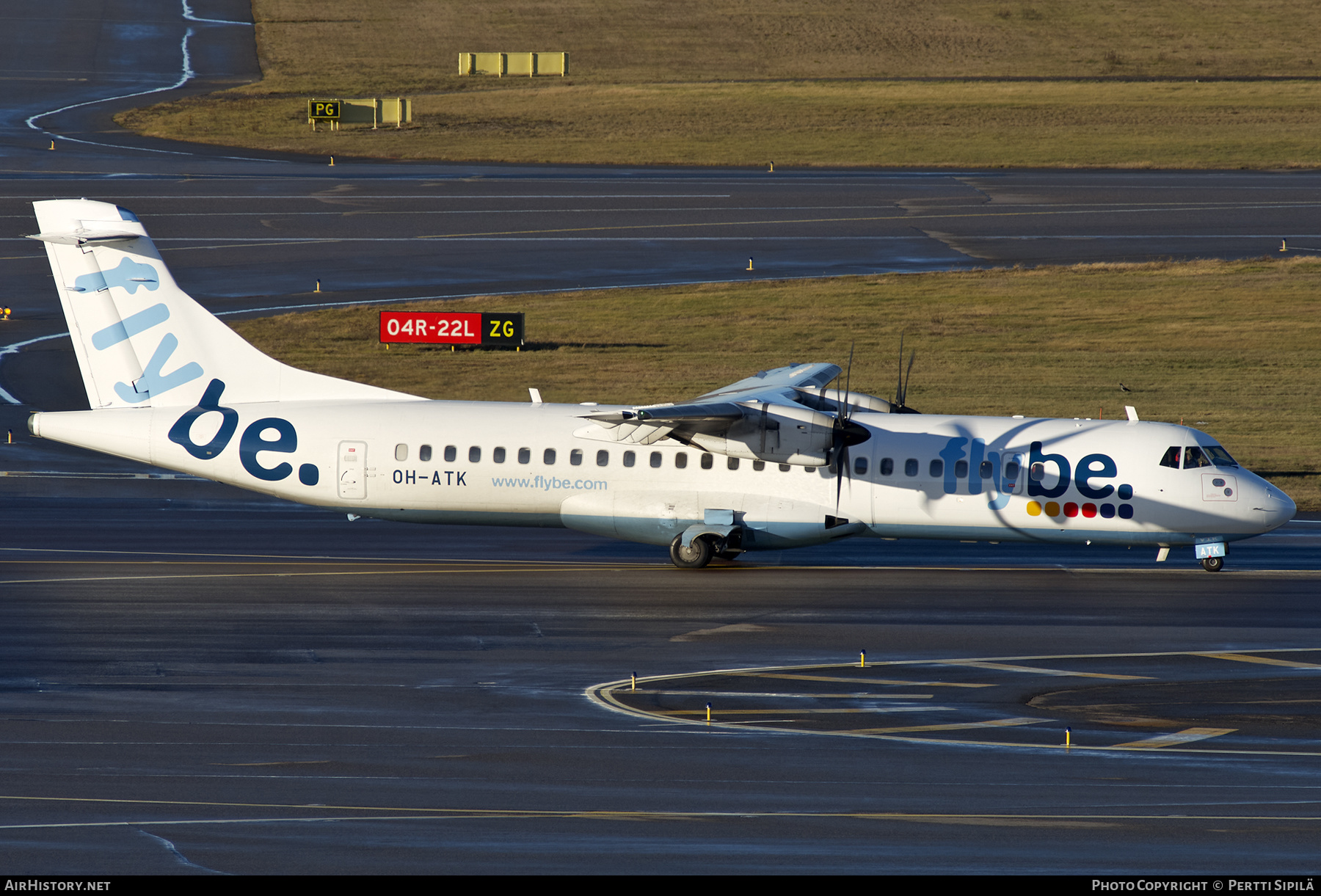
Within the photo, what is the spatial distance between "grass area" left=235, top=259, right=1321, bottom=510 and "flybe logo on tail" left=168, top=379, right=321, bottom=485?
15811mm

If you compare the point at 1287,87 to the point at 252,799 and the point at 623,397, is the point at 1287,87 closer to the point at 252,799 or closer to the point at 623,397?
the point at 623,397

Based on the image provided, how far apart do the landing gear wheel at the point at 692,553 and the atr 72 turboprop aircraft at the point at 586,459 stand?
1.4 inches

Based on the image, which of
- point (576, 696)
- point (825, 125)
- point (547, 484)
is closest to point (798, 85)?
point (825, 125)

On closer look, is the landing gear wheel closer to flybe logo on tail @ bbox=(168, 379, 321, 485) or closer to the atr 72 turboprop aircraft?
the atr 72 turboprop aircraft

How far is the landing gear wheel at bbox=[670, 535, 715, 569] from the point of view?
28312mm

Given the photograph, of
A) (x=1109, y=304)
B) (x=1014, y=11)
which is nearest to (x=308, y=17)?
(x=1014, y=11)

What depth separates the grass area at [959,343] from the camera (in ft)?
144

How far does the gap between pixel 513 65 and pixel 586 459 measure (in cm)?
7194

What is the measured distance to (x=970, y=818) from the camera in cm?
1533

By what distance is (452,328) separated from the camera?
1914 inches

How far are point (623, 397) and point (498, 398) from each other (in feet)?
11.7

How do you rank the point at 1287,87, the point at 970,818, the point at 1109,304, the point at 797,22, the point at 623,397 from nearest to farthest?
the point at 970,818 < the point at 623,397 < the point at 1109,304 < the point at 1287,87 < the point at 797,22

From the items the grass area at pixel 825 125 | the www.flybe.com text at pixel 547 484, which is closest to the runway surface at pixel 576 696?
the www.flybe.com text at pixel 547 484

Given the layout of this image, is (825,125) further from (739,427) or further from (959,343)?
(739,427)
